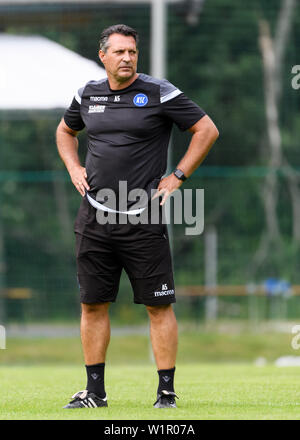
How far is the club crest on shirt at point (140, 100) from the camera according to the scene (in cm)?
529

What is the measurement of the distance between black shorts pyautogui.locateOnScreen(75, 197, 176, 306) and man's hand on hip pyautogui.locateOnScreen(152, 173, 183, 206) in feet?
0.48

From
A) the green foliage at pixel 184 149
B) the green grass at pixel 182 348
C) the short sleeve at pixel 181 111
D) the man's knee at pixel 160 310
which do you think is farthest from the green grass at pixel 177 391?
the green foliage at pixel 184 149

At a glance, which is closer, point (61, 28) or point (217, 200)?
point (217, 200)

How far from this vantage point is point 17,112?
13.4m

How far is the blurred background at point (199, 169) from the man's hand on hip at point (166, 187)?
6457 mm

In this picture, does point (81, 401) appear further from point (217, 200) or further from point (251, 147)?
point (251, 147)

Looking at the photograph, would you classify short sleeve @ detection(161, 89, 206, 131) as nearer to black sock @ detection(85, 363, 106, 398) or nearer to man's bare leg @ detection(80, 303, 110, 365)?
man's bare leg @ detection(80, 303, 110, 365)

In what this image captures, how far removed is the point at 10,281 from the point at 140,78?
24.8 feet

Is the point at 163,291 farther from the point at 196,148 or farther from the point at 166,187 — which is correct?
the point at 196,148

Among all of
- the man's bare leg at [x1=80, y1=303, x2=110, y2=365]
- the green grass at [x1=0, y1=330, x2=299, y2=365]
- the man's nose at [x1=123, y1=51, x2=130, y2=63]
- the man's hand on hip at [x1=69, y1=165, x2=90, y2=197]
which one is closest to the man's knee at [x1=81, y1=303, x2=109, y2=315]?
the man's bare leg at [x1=80, y1=303, x2=110, y2=365]

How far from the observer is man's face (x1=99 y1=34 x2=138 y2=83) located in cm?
525

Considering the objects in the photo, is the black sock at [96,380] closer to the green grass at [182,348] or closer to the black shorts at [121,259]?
the black shorts at [121,259]

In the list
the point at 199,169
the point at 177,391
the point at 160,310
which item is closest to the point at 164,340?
the point at 160,310
